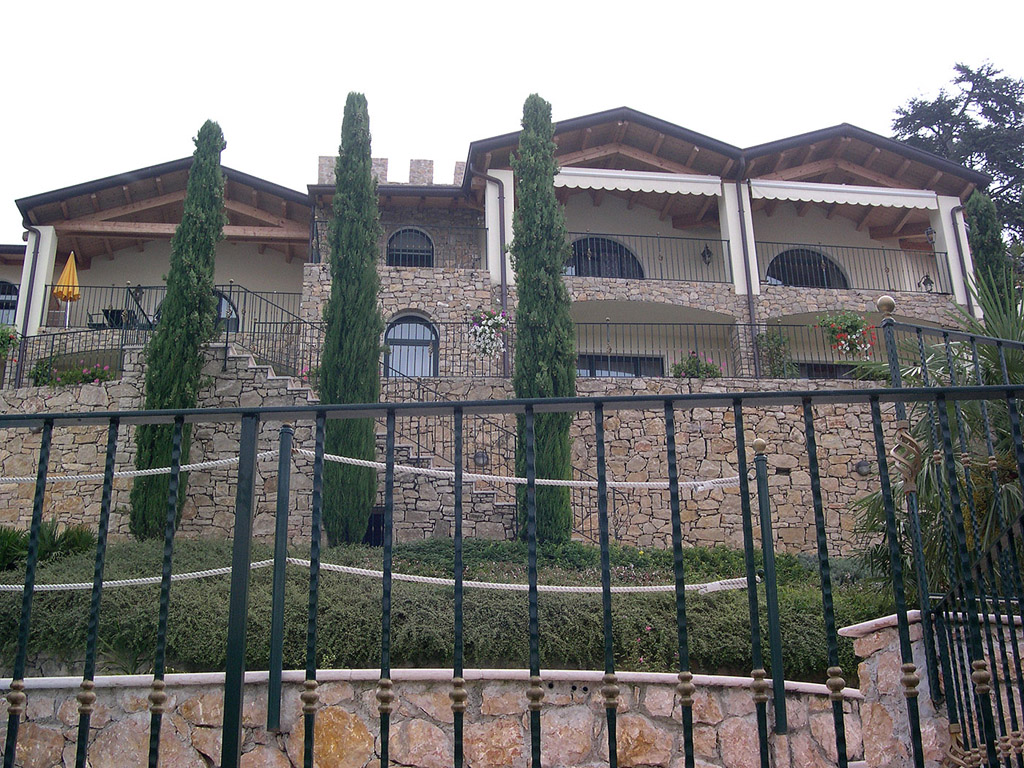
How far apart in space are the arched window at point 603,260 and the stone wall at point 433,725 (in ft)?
45.6

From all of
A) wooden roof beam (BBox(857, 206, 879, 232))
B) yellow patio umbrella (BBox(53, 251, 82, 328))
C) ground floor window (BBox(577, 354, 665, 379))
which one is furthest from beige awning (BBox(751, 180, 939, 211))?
yellow patio umbrella (BBox(53, 251, 82, 328))

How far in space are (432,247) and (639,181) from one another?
484 centimetres

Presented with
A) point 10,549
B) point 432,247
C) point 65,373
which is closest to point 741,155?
point 432,247

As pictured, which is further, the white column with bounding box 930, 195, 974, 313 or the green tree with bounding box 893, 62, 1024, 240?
the green tree with bounding box 893, 62, 1024, 240

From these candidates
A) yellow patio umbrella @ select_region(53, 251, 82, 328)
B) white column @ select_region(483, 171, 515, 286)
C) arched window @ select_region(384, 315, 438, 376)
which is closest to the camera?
yellow patio umbrella @ select_region(53, 251, 82, 328)

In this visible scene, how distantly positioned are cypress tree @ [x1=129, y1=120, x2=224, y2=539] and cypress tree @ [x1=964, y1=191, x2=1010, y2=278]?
15.7 meters

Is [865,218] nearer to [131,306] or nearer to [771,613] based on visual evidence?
[131,306]

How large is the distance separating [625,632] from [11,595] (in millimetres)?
5236

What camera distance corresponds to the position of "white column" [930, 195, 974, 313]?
1858 cm

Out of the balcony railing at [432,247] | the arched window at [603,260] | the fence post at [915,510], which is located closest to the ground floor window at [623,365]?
the arched window at [603,260]

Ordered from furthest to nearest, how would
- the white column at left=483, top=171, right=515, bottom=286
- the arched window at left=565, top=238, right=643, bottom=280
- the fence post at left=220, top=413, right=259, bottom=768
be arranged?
1. the arched window at left=565, top=238, right=643, bottom=280
2. the white column at left=483, top=171, right=515, bottom=286
3. the fence post at left=220, top=413, right=259, bottom=768

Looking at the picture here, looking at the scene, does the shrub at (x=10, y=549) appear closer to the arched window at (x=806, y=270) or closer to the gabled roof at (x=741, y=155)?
the gabled roof at (x=741, y=155)

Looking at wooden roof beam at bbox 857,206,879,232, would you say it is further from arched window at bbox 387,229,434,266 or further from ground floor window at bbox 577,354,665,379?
arched window at bbox 387,229,434,266

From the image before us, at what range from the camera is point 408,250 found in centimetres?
1920
